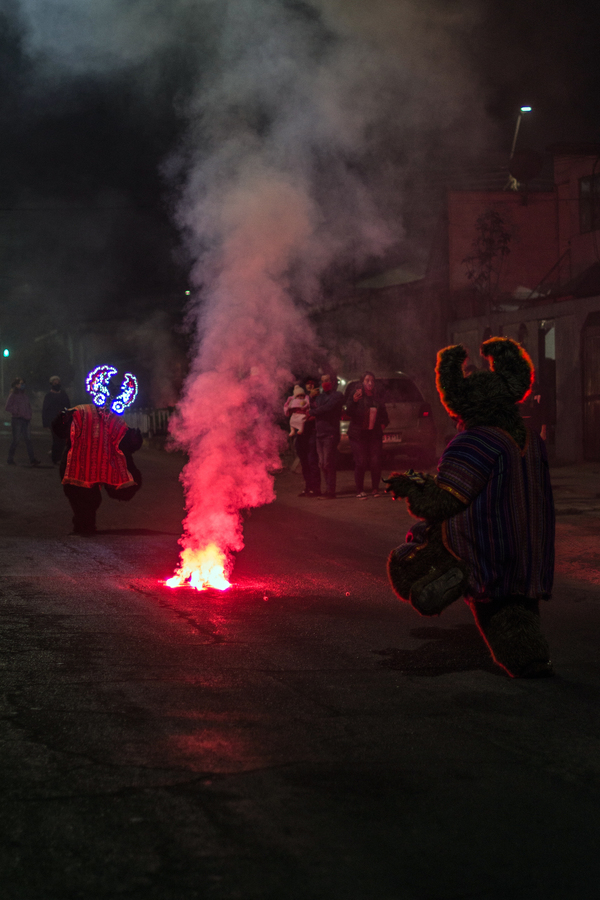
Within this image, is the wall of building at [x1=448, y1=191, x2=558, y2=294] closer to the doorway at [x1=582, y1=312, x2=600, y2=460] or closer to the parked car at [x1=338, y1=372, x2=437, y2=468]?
the doorway at [x1=582, y1=312, x2=600, y2=460]

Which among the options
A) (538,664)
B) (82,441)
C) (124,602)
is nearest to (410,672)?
(538,664)

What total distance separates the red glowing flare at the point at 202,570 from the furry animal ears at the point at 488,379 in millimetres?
→ 2917

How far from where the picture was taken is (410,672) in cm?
509

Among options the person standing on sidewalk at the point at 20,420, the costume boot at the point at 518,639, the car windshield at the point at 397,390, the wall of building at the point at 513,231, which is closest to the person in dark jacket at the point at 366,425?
the car windshield at the point at 397,390

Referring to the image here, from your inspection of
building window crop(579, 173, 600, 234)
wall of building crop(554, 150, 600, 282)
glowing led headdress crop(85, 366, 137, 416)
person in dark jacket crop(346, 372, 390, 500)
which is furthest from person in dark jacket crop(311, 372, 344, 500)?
building window crop(579, 173, 600, 234)

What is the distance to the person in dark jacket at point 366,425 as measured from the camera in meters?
13.8

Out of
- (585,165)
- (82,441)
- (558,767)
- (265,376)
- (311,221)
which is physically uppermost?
(585,165)

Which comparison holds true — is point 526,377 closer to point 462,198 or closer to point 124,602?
point 124,602

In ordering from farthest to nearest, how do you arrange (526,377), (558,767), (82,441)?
(82,441) < (526,377) < (558,767)

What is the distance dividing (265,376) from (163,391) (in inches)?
772

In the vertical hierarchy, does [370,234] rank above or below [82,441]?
above

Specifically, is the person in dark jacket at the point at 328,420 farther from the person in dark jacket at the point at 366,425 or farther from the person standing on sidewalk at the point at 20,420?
the person standing on sidewalk at the point at 20,420

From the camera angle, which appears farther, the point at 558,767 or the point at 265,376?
the point at 265,376

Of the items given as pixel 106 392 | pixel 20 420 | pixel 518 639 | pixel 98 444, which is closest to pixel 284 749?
pixel 518 639
